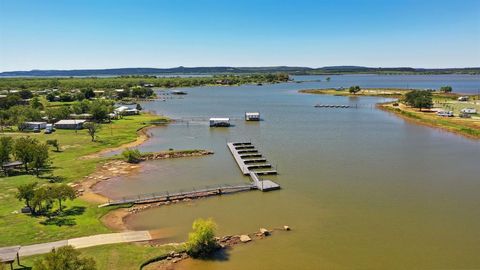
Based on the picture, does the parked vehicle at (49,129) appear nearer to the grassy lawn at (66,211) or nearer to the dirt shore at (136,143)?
the grassy lawn at (66,211)

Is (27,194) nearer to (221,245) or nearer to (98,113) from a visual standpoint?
(221,245)

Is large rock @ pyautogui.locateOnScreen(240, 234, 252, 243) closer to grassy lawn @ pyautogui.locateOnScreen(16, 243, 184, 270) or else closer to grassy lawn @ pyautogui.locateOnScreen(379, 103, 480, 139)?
grassy lawn @ pyautogui.locateOnScreen(16, 243, 184, 270)

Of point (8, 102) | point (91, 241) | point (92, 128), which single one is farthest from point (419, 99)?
point (8, 102)

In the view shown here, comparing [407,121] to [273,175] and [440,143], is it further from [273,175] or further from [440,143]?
[273,175]

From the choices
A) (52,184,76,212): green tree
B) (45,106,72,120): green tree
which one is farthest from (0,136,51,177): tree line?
(45,106,72,120): green tree

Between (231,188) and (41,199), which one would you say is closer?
(41,199)

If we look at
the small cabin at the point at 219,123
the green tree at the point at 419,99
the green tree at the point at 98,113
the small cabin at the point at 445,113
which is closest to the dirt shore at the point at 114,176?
the small cabin at the point at 219,123
